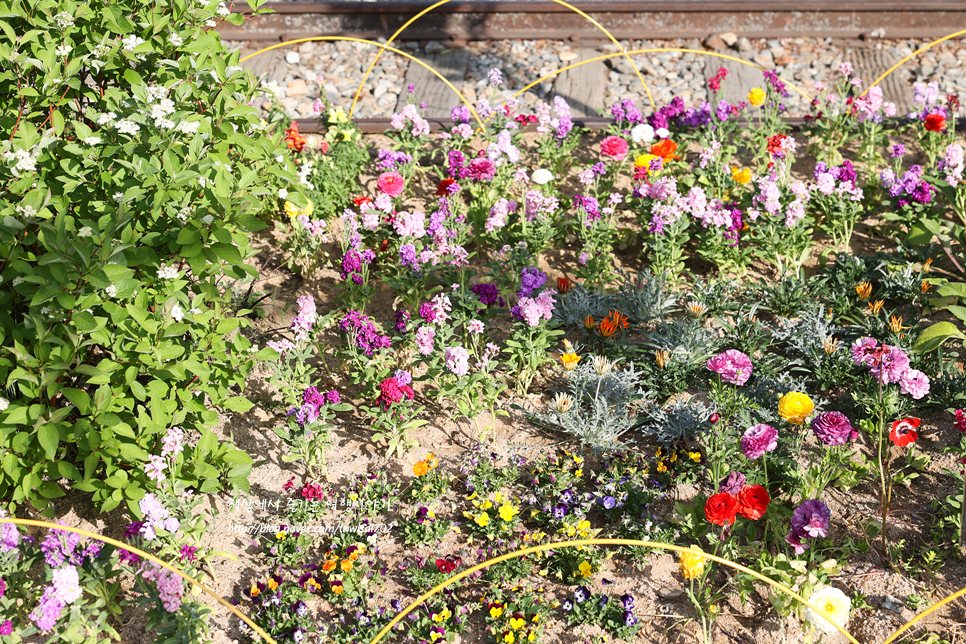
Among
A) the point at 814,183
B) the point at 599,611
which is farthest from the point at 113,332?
the point at 814,183

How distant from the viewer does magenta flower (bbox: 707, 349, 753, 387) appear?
357cm

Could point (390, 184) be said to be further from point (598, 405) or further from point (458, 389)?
point (598, 405)

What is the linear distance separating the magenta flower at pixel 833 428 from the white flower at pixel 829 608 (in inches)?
21.9

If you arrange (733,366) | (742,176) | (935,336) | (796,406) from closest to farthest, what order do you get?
(796,406) < (733,366) < (935,336) < (742,176)

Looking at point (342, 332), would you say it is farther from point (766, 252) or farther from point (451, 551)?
point (766, 252)

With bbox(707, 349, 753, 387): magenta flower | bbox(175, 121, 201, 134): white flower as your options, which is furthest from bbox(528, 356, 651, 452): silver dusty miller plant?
bbox(175, 121, 201, 134): white flower

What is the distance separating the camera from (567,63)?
22.8 feet

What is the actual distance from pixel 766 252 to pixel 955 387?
126cm

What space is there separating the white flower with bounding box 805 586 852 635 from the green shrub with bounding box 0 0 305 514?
7.39 ft

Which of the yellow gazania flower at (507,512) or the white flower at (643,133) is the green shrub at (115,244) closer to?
the yellow gazania flower at (507,512)

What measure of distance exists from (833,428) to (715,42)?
15.3 feet

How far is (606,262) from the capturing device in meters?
4.77

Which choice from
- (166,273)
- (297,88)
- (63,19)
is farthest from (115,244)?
(297,88)

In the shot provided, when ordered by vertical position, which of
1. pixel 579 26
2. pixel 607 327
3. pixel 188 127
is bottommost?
pixel 607 327
